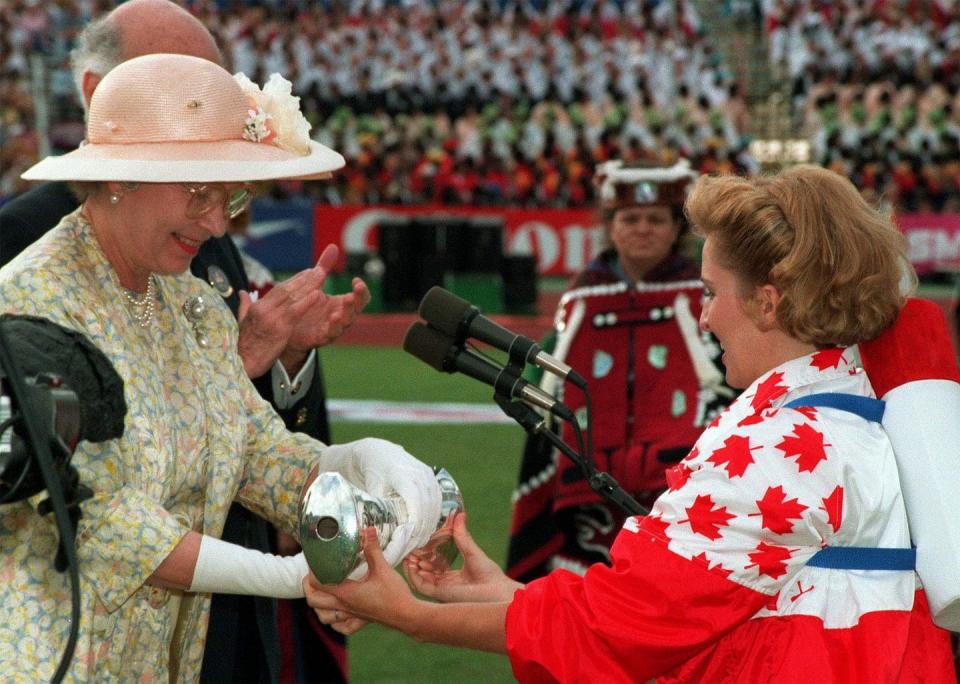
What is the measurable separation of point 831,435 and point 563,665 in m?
0.55

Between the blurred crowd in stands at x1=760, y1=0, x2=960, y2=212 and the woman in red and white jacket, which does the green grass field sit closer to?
the woman in red and white jacket

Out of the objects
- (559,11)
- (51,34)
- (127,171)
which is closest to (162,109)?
(127,171)

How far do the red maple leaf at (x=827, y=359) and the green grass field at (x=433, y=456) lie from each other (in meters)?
3.20

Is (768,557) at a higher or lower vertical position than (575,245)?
higher

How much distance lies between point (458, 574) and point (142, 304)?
79cm

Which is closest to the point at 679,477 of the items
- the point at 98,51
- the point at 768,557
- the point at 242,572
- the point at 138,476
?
the point at 768,557

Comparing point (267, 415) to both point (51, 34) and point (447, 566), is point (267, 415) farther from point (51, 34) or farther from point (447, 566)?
point (51, 34)

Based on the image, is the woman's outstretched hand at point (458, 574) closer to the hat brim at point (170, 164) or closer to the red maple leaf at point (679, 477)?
the red maple leaf at point (679, 477)

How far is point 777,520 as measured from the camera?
6.66ft

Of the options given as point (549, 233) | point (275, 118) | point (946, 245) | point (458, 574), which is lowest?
point (946, 245)

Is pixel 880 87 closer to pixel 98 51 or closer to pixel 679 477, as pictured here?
pixel 98 51

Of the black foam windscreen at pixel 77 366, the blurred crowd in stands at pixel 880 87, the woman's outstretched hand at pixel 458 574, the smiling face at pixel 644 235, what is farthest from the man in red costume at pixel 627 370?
the blurred crowd in stands at pixel 880 87

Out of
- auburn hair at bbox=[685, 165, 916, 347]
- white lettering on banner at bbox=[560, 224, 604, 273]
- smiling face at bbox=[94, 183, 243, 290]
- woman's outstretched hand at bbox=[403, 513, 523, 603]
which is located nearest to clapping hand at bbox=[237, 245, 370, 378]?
smiling face at bbox=[94, 183, 243, 290]

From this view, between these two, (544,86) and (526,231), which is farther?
(544,86)
